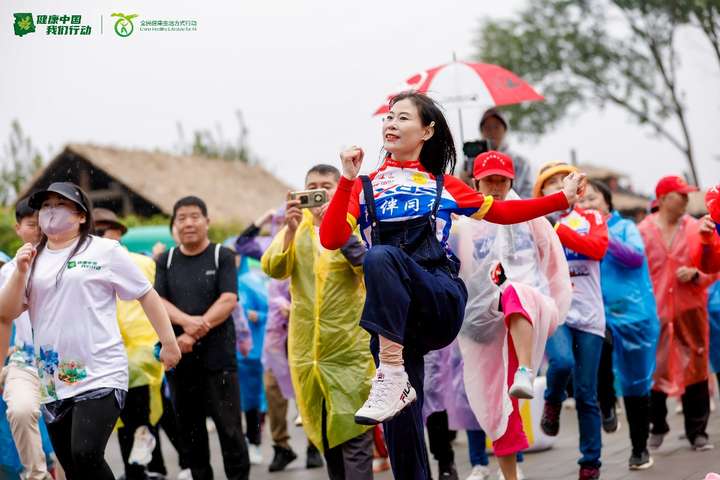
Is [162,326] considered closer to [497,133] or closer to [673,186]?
[497,133]

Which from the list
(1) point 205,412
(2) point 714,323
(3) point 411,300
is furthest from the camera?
(2) point 714,323

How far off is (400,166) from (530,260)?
5.79 ft

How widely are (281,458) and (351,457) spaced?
2713 mm

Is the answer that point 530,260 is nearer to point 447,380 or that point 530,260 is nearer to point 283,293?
point 447,380

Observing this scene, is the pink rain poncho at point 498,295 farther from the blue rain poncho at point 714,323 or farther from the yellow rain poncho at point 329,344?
the blue rain poncho at point 714,323

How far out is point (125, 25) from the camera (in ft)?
25.2

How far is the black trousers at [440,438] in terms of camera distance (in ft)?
24.3

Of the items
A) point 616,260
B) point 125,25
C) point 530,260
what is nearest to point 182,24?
point 125,25

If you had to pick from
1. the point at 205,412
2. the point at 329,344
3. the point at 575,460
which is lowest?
the point at 575,460

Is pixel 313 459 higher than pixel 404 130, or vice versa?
pixel 404 130

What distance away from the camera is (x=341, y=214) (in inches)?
191

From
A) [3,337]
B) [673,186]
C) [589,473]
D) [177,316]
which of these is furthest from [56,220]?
[673,186]

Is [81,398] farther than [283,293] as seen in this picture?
No

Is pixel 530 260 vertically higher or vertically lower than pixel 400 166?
lower
